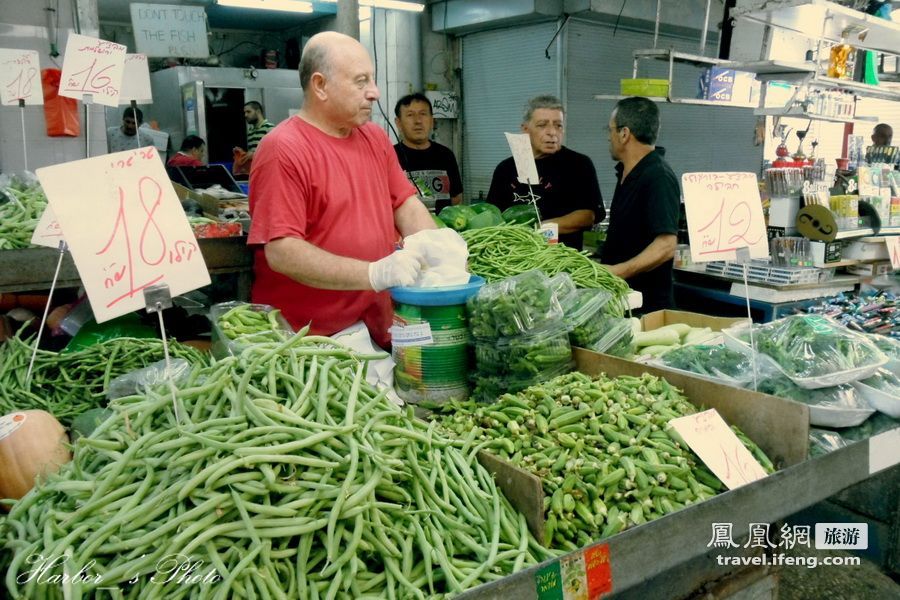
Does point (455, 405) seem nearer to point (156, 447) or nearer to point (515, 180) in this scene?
point (156, 447)

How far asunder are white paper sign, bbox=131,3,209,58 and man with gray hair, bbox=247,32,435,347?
4063 mm

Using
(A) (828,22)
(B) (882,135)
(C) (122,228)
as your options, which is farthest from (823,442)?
(B) (882,135)

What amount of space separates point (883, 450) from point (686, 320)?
126 cm

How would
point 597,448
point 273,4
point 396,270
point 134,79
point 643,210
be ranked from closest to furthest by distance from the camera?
point 597,448
point 396,270
point 134,79
point 643,210
point 273,4

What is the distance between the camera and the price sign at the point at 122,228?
152cm

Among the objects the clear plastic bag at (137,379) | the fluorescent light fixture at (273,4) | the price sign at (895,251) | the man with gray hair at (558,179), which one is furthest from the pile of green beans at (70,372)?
the fluorescent light fixture at (273,4)

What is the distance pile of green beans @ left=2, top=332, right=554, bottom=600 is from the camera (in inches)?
47.7

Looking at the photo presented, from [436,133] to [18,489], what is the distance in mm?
8991

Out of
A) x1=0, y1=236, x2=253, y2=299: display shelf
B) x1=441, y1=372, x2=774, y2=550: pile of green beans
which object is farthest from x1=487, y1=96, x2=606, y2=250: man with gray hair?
x1=441, y1=372, x2=774, y2=550: pile of green beans

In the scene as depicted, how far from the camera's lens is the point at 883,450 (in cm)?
214

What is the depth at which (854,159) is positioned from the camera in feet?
23.7

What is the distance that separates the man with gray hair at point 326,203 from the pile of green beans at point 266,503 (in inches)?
41.5

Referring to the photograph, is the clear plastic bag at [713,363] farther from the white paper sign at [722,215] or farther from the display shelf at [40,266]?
the display shelf at [40,266]

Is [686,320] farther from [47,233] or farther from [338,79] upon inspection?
[47,233]
